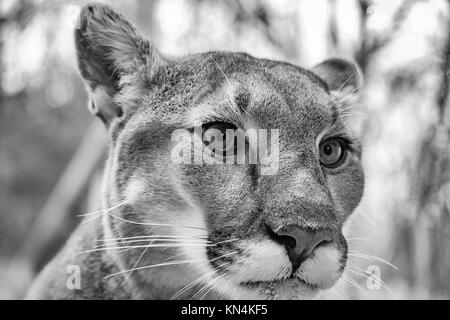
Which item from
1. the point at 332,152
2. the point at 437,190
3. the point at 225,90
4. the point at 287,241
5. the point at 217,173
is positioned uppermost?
the point at 225,90

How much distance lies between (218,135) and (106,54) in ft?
2.95

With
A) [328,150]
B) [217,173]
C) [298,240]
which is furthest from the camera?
[328,150]

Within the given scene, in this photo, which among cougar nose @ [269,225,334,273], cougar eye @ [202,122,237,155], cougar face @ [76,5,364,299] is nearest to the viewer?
cougar nose @ [269,225,334,273]

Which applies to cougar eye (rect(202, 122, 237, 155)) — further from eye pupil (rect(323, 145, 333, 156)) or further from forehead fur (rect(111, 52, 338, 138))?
eye pupil (rect(323, 145, 333, 156))

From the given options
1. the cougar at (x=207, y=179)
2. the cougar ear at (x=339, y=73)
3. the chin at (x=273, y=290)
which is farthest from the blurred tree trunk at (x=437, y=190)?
the chin at (x=273, y=290)

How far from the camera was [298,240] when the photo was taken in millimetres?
2182

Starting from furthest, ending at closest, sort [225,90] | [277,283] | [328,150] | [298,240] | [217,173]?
[328,150], [225,90], [217,173], [277,283], [298,240]

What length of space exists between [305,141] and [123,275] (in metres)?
1.29

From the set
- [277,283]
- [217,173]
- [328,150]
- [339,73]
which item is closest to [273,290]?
[277,283]

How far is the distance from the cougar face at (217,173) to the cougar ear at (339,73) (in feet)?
1.73

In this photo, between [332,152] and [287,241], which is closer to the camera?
[287,241]

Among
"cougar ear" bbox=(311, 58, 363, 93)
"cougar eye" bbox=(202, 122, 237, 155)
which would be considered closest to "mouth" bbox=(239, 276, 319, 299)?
"cougar eye" bbox=(202, 122, 237, 155)

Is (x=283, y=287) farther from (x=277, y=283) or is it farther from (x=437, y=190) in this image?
(x=437, y=190)

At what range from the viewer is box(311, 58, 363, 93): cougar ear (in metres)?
3.71
